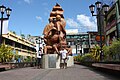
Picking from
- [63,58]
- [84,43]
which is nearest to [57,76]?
[63,58]

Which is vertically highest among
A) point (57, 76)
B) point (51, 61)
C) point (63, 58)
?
point (63, 58)

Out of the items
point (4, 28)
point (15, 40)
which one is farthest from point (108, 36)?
point (4, 28)

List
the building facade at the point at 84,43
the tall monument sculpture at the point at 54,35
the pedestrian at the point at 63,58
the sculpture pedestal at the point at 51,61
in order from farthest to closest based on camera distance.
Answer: the building facade at the point at 84,43
the tall monument sculpture at the point at 54,35
the sculpture pedestal at the point at 51,61
the pedestrian at the point at 63,58

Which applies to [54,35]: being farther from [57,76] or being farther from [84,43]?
[84,43]

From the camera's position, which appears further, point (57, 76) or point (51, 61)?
point (51, 61)

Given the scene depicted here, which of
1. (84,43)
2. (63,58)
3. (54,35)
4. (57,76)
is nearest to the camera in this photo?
(57,76)

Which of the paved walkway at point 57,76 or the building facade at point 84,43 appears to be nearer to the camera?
the paved walkway at point 57,76

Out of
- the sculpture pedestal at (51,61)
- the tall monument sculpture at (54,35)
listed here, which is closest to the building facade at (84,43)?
the tall monument sculpture at (54,35)

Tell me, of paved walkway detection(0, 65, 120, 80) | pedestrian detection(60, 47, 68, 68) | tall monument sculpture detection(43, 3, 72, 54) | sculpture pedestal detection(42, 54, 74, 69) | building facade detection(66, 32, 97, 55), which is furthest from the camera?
building facade detection(66, 32, 97, 55)

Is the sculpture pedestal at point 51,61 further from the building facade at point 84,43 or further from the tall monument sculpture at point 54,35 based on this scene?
the building facade at point 84,43

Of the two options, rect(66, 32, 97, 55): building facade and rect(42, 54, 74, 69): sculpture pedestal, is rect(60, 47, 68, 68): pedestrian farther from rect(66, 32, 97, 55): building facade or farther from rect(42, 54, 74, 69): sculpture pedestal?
rect(66, 32, 97, 55): building facade

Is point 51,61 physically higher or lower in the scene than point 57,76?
higher

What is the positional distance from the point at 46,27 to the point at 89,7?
14.9 ft

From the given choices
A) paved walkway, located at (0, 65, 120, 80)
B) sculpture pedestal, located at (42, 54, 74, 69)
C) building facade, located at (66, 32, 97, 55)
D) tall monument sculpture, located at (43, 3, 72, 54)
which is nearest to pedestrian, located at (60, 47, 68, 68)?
sculpture pedestal, located at (42, 54, 74, 69)
